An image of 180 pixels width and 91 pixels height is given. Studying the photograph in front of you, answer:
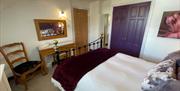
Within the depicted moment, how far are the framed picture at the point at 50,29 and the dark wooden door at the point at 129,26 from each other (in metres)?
1.93

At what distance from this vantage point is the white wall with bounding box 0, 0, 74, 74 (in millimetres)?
2238

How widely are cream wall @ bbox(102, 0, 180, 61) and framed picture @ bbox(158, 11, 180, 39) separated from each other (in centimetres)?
9

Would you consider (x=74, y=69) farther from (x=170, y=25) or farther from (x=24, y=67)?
(x=170, y=25)

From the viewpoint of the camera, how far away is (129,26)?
9.67 ft

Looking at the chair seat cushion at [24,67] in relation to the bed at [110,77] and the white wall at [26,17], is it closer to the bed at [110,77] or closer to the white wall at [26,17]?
the white wall at [26,17]

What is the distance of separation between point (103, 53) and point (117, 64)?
0.58 meters

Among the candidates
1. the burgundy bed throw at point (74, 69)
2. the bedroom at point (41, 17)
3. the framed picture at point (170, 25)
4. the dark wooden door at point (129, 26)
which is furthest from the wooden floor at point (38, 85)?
the framed picture at point (170, 25)

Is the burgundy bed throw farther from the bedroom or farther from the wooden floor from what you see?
the bedroom

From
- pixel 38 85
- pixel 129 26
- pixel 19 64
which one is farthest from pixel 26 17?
pixel 129 26

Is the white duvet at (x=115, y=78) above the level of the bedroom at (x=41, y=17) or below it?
below

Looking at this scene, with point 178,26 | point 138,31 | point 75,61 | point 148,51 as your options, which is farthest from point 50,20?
point 178,26

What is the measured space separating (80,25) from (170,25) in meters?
3.01

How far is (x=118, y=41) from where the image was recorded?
3.35 meters

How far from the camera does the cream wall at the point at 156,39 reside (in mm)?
2107
